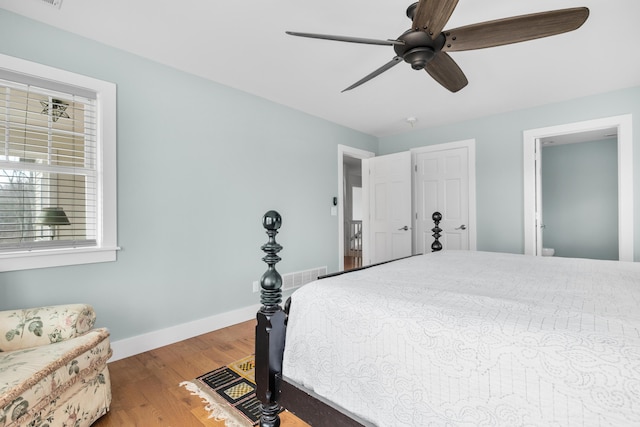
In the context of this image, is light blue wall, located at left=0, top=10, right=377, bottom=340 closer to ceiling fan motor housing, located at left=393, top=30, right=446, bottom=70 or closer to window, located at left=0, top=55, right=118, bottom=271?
window, located at left=0, top=55, right=118, bottom=271

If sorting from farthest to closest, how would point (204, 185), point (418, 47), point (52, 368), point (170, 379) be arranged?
point (204, 185) → point (170, 379) → point (418, 47) → point (52, 368)

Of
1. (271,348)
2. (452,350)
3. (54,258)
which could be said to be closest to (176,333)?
(54,258)

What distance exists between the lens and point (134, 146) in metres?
2.45

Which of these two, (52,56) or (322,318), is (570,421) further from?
(52,56)

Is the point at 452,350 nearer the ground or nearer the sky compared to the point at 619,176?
nearer the ground

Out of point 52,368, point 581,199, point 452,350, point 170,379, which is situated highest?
point 581,199

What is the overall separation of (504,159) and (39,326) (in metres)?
4.59

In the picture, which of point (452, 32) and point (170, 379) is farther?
point (170, 379)

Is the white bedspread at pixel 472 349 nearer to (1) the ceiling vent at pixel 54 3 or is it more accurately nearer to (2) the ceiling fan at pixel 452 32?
(2) the ceiling fan at pixel 452 32

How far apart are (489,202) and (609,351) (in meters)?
3.58

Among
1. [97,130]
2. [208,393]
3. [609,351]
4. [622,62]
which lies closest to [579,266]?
[609,351]

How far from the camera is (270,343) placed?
4.44ft

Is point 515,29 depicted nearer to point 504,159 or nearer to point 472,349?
point 472,349

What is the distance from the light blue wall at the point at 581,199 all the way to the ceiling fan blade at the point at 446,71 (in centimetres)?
355
